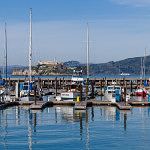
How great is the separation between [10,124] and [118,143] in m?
16.4

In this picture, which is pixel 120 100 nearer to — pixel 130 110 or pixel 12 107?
pixel 130 110

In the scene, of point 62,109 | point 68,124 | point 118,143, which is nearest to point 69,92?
point 62,109

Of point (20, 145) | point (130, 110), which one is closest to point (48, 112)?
point (130, 110)

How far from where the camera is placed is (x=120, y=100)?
6694 cm

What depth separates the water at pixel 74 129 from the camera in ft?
107

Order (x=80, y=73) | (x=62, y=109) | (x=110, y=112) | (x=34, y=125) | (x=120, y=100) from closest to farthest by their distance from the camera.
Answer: (x=34, y=125) → (x=110, y=112) → (x=62, y=109) → (x=120, y=100) → (x=80, y=73)

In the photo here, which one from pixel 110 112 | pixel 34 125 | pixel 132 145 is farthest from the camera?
pixel 110 112

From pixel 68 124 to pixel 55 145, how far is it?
1157 cm

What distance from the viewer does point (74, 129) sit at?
1575 inches

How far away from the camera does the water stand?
32.5 metres

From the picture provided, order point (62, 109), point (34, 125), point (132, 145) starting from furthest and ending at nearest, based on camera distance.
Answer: point (62, 109) < point (34, 125) < point (132, 145)

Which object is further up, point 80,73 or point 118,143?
point 80,73

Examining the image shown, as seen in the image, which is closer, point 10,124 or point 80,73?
point 10,124

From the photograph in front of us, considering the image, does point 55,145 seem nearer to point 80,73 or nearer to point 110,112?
point 110,112
